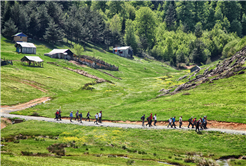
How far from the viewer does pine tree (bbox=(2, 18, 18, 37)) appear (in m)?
142

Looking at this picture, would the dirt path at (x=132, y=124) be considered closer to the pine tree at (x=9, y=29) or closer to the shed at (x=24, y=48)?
the shed at (x=24, y=48)

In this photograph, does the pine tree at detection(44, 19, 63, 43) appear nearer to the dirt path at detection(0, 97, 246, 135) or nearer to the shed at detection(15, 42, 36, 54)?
the shed at detection(15, 42, 36, 54)

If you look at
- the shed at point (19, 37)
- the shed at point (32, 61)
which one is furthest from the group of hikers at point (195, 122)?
the shed at point (19, 37)

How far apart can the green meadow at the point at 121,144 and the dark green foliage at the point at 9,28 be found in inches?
4334

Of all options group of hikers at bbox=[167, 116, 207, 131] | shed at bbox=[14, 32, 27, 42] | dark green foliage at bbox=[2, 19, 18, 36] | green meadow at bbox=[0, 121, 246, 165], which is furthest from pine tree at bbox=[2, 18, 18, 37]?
group of hikers at bbox=[167, 116, 207, 131]

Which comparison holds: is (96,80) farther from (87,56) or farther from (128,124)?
(128,124)

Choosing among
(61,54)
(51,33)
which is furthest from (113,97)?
(51,33)

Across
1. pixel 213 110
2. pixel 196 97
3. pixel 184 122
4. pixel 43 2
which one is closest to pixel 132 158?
pixel 184 122

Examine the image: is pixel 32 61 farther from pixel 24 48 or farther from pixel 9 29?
pixel 9 29

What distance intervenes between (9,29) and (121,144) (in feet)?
421

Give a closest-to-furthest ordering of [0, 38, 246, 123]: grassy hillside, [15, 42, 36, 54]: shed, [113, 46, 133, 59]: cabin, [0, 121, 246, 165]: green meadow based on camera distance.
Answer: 1. [0, 121, 246, 165]: green meadow
2. [0, 38, 246, 123]: grassy hillside
3. [15, 42, 36, 54]: shed
4. [113, 46, 133, 59]: cabin

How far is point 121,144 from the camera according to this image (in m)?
40.6

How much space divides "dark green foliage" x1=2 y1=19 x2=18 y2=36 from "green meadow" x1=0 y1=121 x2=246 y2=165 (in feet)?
361

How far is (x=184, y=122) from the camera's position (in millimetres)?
50312
